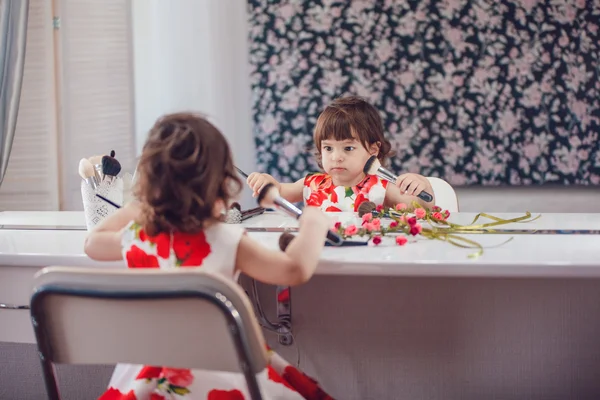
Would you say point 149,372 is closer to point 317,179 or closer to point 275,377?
point 275,377

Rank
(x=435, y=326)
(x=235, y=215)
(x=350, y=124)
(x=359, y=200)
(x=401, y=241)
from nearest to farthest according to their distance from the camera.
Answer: (x=401, y=241) → (x=435, y=326) → (x=235, y=215) → (x=350, y=124) → (x=359, y=200)

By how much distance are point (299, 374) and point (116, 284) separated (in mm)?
410

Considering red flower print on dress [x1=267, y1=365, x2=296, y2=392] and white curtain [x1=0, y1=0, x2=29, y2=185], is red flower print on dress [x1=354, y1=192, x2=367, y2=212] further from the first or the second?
white curtain [x1=0, y1=0, x2=29, y2=185]

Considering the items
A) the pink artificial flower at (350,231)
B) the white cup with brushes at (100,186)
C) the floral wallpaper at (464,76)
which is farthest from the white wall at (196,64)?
the pink artificial flower at (350,231)

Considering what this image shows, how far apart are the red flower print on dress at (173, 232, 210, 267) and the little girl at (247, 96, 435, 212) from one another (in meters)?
0.81

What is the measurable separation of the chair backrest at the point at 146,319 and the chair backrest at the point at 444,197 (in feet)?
4.13

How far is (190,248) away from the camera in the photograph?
1040 mm

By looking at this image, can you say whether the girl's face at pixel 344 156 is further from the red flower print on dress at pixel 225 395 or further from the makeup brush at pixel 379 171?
the red flower print on dress at pixel 225 395

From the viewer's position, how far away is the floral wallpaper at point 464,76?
3004 millimetres

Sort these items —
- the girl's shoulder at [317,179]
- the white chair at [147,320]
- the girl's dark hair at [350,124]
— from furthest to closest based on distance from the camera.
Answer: the girl's shoulder at [317,179], the girl's dark hair at [350,124], the white chair at [147,320]

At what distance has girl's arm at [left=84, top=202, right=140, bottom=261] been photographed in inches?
44.9

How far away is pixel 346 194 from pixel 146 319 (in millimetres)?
1210

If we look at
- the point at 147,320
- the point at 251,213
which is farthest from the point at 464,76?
the point at 147,320

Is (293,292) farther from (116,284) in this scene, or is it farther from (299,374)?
(116,284)
